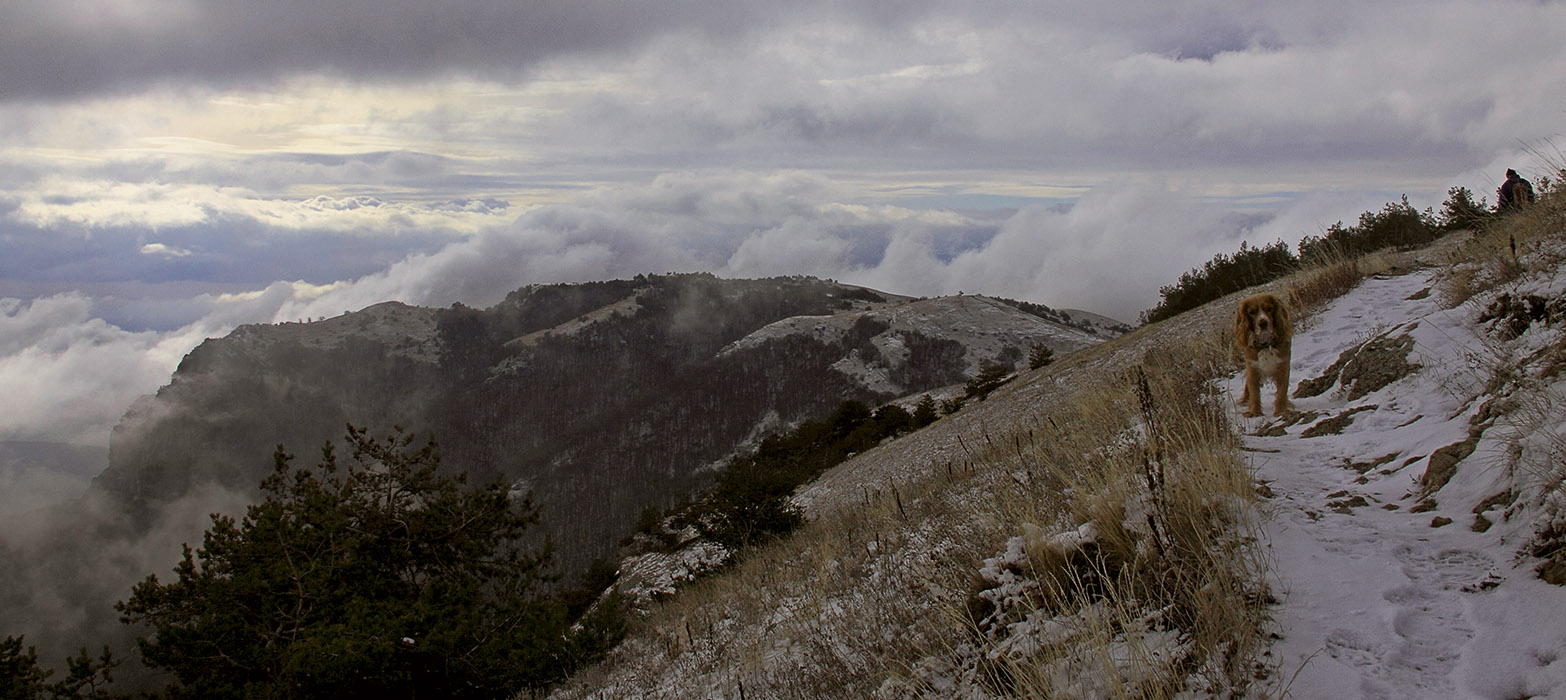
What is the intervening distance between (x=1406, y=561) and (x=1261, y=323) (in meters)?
3.56

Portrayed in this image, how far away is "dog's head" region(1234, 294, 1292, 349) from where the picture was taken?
557 cm

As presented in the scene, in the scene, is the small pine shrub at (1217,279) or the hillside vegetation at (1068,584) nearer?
the hillside vegetation at (1068,584)

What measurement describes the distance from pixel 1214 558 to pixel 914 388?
11564 cm

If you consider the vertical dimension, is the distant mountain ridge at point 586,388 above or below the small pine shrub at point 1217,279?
below

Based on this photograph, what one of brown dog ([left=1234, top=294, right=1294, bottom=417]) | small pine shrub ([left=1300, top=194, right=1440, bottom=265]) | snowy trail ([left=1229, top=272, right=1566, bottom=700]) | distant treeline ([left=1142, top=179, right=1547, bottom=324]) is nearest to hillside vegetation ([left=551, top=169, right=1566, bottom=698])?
snowy trail ([left=1229, top=272, right=1566, bottom=700])

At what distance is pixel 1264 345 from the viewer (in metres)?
5.60

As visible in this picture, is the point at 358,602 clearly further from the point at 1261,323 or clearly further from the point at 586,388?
the point at 586,388

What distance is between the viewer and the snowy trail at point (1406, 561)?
1990 mm

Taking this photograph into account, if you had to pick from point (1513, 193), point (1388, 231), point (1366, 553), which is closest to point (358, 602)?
point (1366, 553)

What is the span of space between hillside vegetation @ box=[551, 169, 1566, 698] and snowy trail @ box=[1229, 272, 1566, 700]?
0.39 ft

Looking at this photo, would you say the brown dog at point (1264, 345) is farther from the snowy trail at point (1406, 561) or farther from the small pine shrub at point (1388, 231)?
the small pine shrub at point (1388, 231)

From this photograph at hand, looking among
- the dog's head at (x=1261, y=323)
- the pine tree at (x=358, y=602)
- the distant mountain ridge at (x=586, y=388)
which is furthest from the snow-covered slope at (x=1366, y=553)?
the distant mountain ridge at (x=586, y=388)

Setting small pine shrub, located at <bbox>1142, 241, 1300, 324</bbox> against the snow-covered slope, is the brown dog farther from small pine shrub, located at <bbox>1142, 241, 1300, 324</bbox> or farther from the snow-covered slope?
small pine shrub, located at <bbox>1142, 241, 1300, 324</bbox>

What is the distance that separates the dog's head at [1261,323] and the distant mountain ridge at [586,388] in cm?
9027
